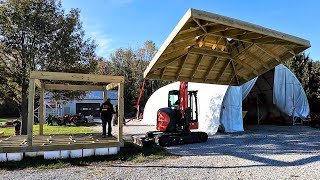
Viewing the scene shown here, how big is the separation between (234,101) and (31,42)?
1036 centimetres

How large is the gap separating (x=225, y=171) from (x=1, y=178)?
15.9ft

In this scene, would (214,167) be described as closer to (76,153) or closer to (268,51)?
(76,153)

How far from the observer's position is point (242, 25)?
24.7 feet

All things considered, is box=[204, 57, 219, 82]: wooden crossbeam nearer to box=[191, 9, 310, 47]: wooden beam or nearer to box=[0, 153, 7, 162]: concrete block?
box=[191, 9, 310, 47]: wooden beam

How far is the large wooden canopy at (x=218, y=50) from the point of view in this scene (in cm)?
764

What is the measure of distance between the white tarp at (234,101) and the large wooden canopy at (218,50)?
3.21 metres

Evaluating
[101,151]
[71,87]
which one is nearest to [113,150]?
[101,151]

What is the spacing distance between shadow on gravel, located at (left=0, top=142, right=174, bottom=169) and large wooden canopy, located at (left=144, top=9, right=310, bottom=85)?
2.96 m

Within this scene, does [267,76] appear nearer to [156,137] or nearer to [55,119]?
[156,137]

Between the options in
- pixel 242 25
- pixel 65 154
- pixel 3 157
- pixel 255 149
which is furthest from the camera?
pixel 255 149

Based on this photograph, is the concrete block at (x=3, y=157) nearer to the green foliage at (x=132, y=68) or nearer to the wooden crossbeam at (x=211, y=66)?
the wooden crossbeam at (x=211, y=66)

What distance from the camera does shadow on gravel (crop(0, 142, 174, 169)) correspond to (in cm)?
753

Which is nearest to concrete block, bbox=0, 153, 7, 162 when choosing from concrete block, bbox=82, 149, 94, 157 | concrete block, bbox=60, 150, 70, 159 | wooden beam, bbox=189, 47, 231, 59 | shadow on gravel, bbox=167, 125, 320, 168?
concrete block, bbox=60, 150, 70, 159

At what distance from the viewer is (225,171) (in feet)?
22.6
